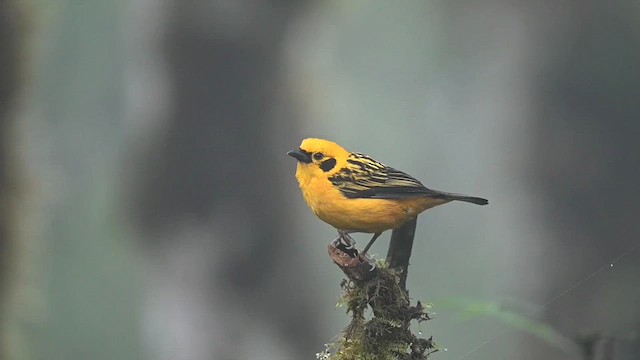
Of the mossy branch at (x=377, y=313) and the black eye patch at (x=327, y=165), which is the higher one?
the black eye patch at (x=327, y=165)

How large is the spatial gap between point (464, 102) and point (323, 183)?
87 cm

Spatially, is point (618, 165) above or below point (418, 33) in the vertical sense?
below

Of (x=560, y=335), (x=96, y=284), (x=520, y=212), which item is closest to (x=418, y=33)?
(x=520, y=212)

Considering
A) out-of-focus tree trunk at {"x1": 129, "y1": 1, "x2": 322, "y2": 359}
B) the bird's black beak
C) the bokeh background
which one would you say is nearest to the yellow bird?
the bird's black beak

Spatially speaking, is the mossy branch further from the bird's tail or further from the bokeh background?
the bokeh background

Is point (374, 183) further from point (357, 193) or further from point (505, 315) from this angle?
point (505, 315)

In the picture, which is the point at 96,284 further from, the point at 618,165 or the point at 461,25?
the point at 618,165

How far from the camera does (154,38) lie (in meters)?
2.18

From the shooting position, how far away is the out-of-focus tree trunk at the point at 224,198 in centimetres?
217

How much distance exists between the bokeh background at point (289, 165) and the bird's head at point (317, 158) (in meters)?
0.74

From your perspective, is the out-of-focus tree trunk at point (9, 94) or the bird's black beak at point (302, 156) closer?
the bird's black beak at point (302, 156)

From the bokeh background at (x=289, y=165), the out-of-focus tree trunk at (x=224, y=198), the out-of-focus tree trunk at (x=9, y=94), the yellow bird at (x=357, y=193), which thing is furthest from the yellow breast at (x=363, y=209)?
the out-of-focus tree trunk at (x=9, y=94)

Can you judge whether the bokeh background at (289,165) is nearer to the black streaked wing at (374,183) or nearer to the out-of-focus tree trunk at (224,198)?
the out-of-focus tree trunk at (224,198)

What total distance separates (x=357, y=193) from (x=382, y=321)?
0.22 m
